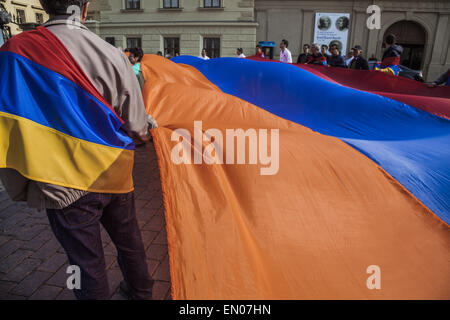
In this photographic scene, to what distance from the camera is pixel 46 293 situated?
2.16m

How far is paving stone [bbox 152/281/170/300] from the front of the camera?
216 cm

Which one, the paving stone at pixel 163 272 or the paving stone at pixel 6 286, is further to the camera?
the paving stone at pixel 163 272

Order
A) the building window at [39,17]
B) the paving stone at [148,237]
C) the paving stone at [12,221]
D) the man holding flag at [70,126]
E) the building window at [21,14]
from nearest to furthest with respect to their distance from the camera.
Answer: the man holding flag at [70,126]
the paving stone at [148,237]
the paving stone at [12,221]
the building window at [21,14]
the building window at [39,17]

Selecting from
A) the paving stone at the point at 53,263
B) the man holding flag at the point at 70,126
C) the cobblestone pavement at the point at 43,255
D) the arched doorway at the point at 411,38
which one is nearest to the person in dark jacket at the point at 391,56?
the cobblestone pavement at the point at 43,255

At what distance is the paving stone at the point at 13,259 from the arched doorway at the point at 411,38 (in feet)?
72.5

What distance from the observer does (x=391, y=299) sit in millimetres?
1617

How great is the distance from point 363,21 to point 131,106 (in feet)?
68.7

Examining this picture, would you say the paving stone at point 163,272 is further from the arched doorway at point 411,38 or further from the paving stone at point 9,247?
the arched doorway at point 411,38

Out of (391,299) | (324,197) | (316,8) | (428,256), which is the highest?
(316,8)

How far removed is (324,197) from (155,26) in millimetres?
19377

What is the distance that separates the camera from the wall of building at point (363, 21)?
1834cm

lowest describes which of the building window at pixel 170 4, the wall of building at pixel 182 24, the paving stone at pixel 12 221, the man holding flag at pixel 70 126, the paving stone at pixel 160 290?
the paving stone at pixel 160 290
